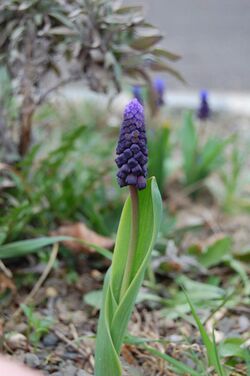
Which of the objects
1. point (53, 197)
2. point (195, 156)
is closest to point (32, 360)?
point (53, 197)

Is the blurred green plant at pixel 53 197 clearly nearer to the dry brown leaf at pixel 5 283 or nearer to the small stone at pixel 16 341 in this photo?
the dry brown leaf at pixel 5 283

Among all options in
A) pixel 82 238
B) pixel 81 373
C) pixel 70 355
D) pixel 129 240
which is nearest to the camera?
pixel 129 240

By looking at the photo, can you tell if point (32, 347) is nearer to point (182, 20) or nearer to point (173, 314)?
point (173, 314)

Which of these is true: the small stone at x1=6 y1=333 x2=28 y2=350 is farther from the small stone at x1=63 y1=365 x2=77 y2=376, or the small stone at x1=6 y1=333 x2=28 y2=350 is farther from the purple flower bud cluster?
the purple flower bud cluster

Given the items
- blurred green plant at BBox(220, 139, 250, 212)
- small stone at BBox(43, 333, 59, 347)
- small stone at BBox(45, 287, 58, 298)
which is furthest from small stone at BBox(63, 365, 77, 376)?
blurred green plant at BBox(220, 139, 250, 212)

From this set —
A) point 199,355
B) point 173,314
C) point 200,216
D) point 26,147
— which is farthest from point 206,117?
point 199,355

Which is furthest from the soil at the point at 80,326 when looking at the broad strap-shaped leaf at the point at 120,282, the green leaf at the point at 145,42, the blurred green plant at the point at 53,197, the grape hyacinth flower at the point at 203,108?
the green leaf at the point at 145,42

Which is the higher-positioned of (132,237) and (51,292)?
(132,237)

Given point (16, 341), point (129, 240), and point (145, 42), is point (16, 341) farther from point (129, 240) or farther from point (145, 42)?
point (145, 42)
